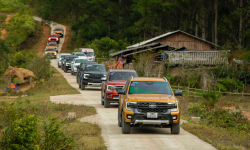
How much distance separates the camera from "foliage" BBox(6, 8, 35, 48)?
254 ft

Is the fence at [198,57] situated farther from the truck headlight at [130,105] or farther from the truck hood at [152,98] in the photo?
the truck headlight at [130,105]

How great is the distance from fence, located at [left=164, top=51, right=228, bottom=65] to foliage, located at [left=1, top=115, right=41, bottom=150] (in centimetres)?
2973

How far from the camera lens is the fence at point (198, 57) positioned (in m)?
38.0

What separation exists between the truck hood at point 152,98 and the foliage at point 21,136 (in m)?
4.45

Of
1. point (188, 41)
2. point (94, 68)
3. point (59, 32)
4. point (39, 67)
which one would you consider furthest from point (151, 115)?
point (59, 32)

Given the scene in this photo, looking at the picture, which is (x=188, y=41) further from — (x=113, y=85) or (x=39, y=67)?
(x=113, y=85)

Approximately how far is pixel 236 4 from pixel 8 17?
55.8 m

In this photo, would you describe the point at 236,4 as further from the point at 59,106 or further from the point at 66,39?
the point at 59,106

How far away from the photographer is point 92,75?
1119 inches

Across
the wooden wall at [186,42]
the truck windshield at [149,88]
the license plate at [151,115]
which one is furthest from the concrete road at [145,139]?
the wooden wall at [186,42]

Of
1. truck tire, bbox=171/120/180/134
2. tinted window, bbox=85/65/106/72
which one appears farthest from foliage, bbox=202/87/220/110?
truck tire, bbox=171/120/180/134

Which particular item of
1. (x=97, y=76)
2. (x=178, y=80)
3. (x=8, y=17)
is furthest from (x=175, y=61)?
(x=8, y=17)

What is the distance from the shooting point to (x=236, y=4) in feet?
224

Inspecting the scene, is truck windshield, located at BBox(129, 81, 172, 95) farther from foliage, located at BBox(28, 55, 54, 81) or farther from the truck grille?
foliage, located at BBox(28, 55, 54, 81)
